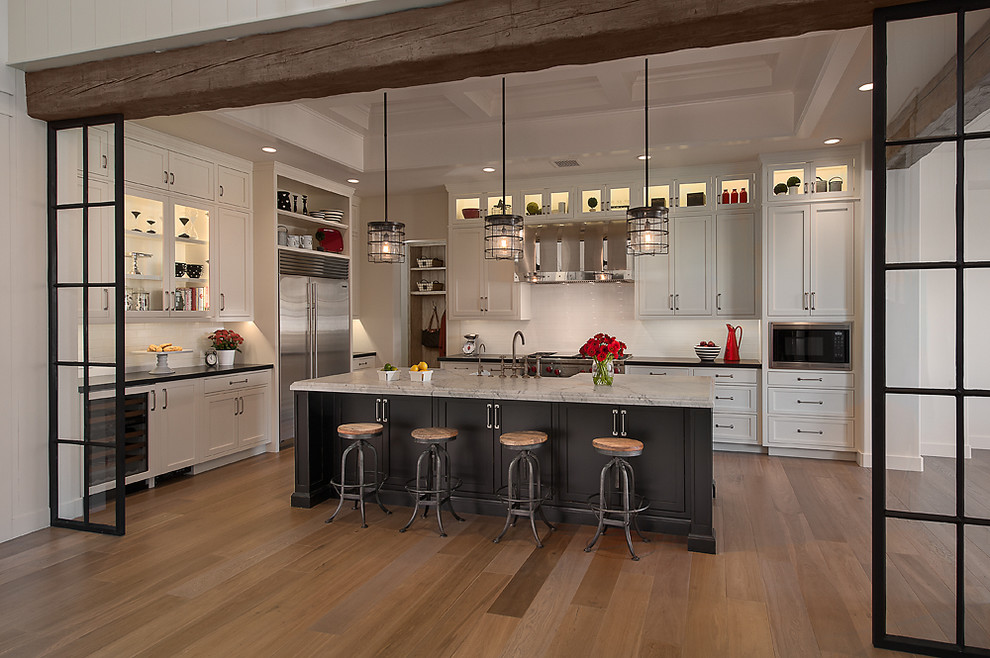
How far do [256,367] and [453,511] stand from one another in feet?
9.24

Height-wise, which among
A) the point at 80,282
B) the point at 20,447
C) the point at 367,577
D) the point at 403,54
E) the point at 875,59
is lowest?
the point at 367,577

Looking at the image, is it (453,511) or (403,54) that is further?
(453,511)

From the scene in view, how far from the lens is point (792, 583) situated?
3180mm

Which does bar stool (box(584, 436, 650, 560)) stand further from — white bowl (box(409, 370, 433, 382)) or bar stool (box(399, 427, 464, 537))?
white bowl (box(409, 370, 433, 382))

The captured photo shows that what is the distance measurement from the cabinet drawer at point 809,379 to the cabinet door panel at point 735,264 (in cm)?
73

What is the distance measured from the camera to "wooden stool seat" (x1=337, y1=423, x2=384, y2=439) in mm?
4105

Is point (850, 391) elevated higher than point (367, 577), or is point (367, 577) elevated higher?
point (850, 391)

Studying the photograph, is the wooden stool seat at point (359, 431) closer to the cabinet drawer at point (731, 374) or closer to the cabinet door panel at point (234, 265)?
the cabinet door panel at point (234, 265)

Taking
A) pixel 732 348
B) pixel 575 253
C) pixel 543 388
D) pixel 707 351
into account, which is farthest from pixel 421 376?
pixel 732 348

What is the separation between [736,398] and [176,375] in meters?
5.07

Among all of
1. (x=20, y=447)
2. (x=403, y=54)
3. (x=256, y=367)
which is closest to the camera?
(x=403, y=54)

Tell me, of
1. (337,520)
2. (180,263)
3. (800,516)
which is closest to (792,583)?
(800,516)

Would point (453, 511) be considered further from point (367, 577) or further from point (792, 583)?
point (792, 583)

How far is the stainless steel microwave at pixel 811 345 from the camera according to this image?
586 cm
